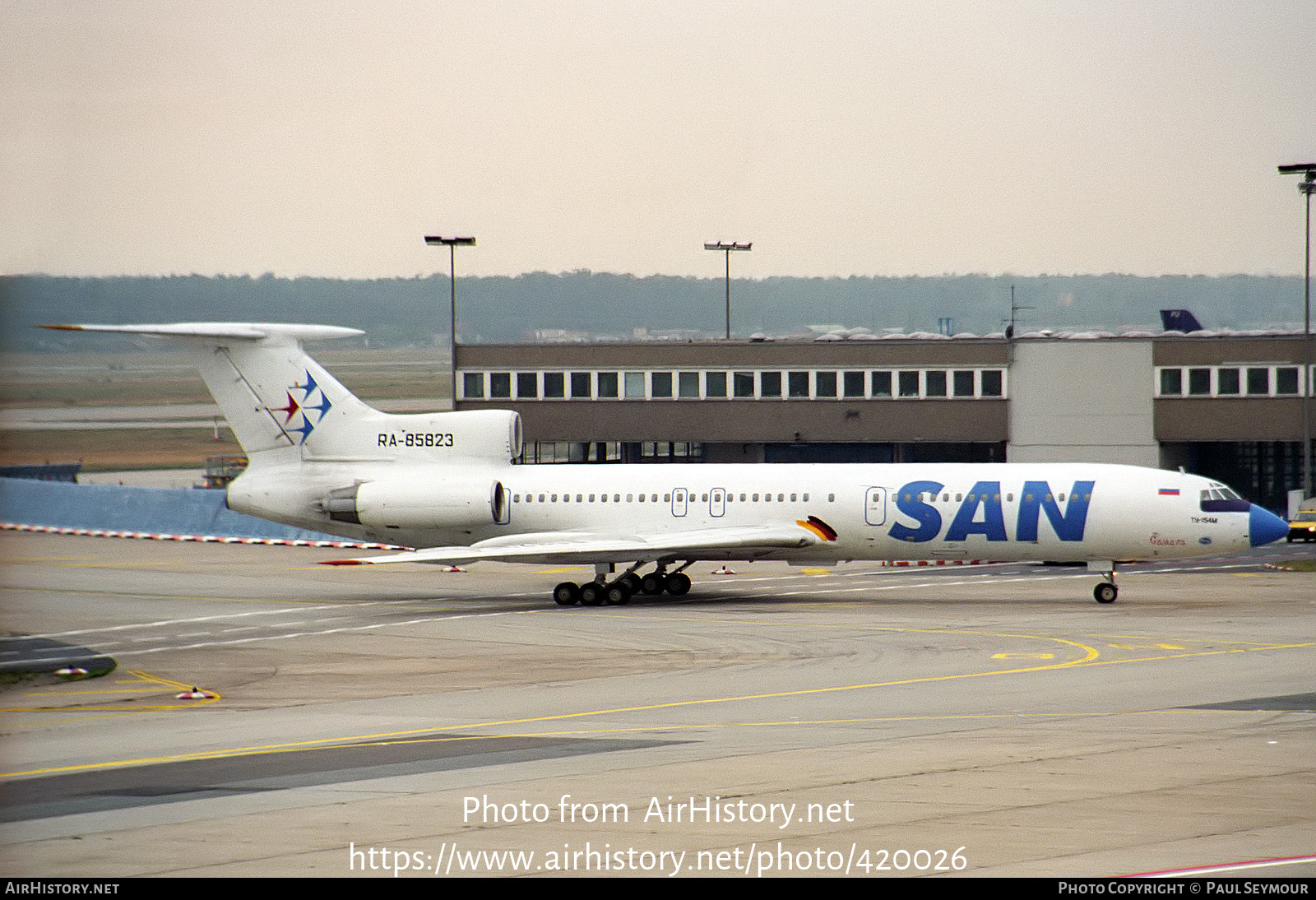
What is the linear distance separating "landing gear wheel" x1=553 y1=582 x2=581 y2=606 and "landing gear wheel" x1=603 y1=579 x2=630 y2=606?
0.87m

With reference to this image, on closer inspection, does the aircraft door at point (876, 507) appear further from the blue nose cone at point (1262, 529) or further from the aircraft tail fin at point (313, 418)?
the aircraft tail fin at point (313, 418)

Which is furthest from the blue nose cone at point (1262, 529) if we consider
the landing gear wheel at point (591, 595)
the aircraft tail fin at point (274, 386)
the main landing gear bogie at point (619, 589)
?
the aircraft tail fin at point (274, 386)

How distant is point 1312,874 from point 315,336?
123ft

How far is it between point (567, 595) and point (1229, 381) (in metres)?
40.0

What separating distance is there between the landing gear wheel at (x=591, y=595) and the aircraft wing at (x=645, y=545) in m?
0.71

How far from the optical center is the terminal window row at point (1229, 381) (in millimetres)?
70981

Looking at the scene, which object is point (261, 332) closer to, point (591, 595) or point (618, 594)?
point (591, 595)

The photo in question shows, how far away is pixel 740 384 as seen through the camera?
256 ft

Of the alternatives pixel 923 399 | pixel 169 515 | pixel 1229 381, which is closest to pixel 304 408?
pixel 169 515

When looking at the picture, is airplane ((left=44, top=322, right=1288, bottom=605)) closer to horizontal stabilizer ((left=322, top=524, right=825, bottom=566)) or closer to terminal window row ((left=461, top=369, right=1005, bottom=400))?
horizontal stabilizer ((left=322, top=524, right=825, bottom=566))

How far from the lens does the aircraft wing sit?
4372 cm
